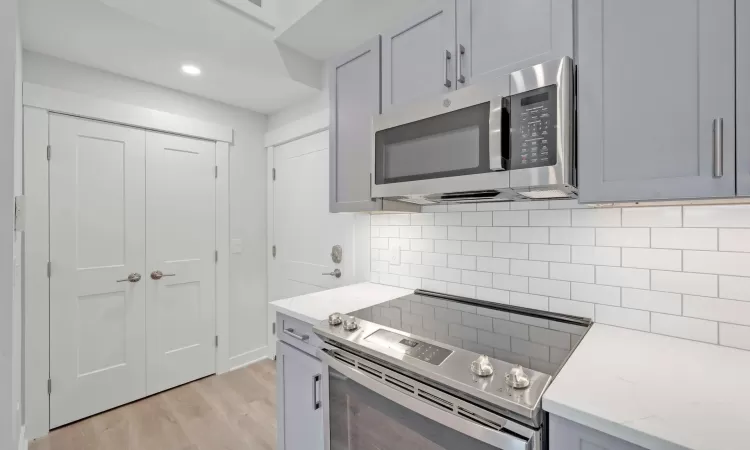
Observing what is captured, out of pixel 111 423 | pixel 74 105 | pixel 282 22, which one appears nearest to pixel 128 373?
pixel 111 423

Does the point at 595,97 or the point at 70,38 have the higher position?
the point at 70,38

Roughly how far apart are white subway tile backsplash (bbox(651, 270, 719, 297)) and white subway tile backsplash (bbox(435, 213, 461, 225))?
83cm

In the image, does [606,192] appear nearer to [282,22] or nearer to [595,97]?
[595,97]

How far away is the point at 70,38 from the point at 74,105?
17.6 inches

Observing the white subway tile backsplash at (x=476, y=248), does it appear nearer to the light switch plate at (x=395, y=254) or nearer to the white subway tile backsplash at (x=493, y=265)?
the white subway tile backsplash at (x=493, y=265)

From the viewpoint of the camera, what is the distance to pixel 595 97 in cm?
102

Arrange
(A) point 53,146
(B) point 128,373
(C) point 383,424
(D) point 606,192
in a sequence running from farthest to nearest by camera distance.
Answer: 1. (B) point 128,373
2. (A) point 53,146
3. (C) point 383,424
4. (D) point 606,192

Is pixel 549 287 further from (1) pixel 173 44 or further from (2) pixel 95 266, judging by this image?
(2) pixel 95 266

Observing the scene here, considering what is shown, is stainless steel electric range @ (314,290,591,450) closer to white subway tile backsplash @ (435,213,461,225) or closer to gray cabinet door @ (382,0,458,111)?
white subway tile backsplash @ (435,213,461,225)

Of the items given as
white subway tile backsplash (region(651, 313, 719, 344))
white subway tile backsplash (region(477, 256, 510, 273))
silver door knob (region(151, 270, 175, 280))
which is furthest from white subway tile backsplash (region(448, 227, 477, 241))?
silver door knob (region(151, 270, 175, 280))

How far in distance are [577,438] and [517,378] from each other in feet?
0.56

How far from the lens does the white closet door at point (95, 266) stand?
2.13 meters

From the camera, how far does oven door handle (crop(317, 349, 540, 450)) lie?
814 mm

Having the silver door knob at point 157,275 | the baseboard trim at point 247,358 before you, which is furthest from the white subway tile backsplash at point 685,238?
the baseboard trim at point 247,358
